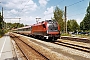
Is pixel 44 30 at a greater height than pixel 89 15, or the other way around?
pixel 89 15

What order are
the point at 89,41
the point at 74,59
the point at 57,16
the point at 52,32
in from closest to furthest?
the point at 74,59, the point at 89,41, the point at 52,32, the point at 57,16

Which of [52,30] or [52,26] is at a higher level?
[52,26]

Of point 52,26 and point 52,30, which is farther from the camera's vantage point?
point 52,26

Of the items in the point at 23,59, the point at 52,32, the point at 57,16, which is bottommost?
the point at 23,59

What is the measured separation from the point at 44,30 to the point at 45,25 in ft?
2.94

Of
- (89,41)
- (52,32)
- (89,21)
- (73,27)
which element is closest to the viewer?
(89,41)

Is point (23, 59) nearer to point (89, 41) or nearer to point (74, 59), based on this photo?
point (74, 59)

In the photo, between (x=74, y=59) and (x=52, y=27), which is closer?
(x=74, y=59)

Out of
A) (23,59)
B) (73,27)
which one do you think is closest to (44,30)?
(23,59)

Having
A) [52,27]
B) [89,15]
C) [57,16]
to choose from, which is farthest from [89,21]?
[52,27]

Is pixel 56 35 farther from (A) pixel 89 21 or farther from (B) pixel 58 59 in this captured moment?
(A) pixel 89 21

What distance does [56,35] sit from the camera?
2400 centimetres

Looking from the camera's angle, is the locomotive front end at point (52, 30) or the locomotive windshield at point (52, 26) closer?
the locomotive front end at point (52, 30)

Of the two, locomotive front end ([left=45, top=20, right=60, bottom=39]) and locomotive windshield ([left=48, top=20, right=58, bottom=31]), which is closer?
locomotive front end ([left=45, top=20, right=60, bottom=39])
